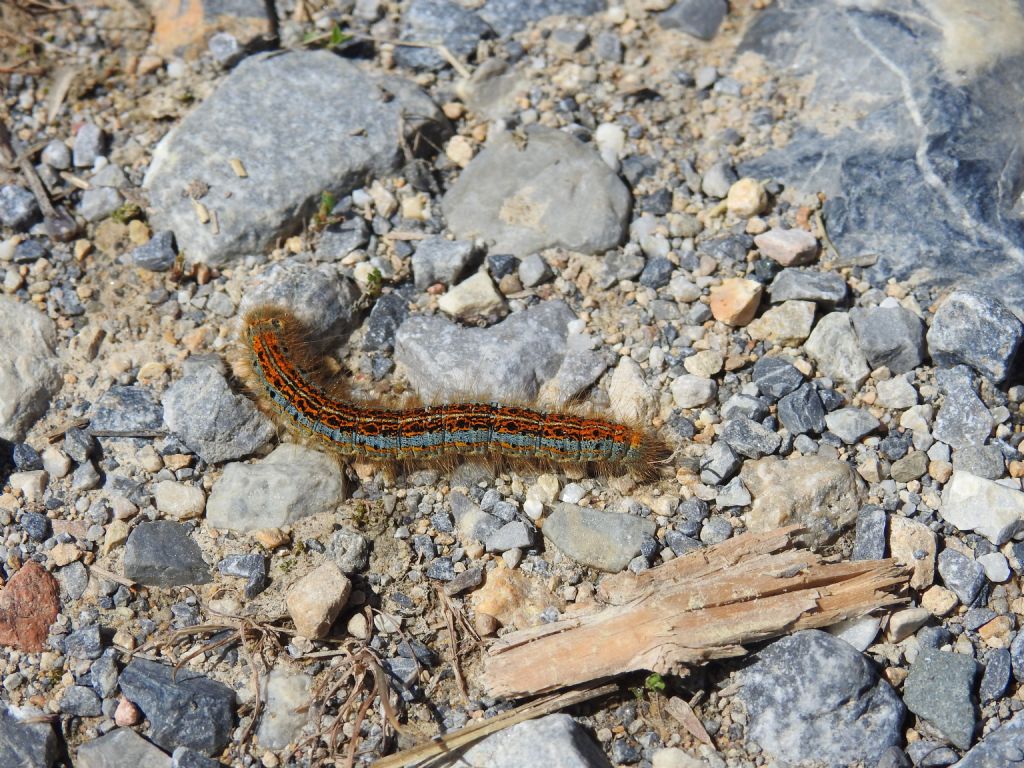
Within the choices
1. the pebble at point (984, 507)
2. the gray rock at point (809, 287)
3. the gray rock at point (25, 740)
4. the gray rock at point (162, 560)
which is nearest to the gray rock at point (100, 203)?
the gray rock at point (162, 560)

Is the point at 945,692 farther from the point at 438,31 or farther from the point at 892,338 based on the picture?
the point at 438,31

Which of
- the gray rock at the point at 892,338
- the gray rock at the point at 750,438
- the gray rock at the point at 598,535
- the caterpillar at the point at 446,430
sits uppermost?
→ the gray rock at the point at 892,338

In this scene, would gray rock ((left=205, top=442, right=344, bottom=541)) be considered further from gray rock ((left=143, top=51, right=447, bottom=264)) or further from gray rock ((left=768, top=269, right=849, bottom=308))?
gray rock ((left=768, top=269, right=849, bottom=308))

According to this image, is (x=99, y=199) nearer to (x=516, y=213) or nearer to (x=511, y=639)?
(x=516, y=213)

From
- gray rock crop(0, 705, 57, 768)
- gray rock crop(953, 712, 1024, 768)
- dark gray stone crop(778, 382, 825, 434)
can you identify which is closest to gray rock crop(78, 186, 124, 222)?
gray rock crop(0, 705, 57, 768)

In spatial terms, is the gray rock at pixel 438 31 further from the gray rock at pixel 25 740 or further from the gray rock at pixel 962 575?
the gray rock at pixel 25 740

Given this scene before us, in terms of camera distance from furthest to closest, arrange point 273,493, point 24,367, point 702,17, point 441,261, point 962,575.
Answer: point 702,17 → point 441,261 → point 24,367 → point 273,493 → point 962,575

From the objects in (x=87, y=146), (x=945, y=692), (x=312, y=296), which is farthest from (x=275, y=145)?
(x=945, y=692)
